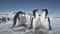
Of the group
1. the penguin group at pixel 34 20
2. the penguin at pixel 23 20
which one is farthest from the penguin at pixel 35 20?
the penguin at pixel 23 20

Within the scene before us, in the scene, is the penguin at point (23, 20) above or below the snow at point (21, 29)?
above

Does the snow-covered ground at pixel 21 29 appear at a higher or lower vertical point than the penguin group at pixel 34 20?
lower

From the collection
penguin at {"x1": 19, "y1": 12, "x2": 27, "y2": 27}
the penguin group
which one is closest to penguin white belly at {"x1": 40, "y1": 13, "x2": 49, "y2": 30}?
the penguin group

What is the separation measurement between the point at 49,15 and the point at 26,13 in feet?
1.23

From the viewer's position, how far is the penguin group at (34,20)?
239 cm

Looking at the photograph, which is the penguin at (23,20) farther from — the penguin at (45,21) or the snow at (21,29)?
the penguin at (45,21)

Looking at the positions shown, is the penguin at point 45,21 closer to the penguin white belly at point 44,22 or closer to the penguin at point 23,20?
the penguin white belly at point 44,22

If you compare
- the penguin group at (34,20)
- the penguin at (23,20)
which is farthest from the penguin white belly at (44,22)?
the penguin at (23,20)

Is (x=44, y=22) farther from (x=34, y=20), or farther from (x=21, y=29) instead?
(x=21, y=29)

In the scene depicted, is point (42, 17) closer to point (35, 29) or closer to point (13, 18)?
point (35, 29)

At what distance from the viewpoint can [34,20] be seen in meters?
2.40

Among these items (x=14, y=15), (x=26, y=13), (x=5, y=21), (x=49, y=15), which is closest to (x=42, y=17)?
→ (x=49, y=15)

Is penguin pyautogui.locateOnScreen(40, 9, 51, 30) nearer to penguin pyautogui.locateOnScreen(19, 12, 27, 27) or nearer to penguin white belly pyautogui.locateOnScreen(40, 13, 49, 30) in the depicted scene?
penguin white belly pyautogui.locateOnScreen(40, 13, 49, 30)

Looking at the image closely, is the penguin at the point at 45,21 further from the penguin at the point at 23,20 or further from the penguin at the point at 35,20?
the penguin at the point at 23,20
